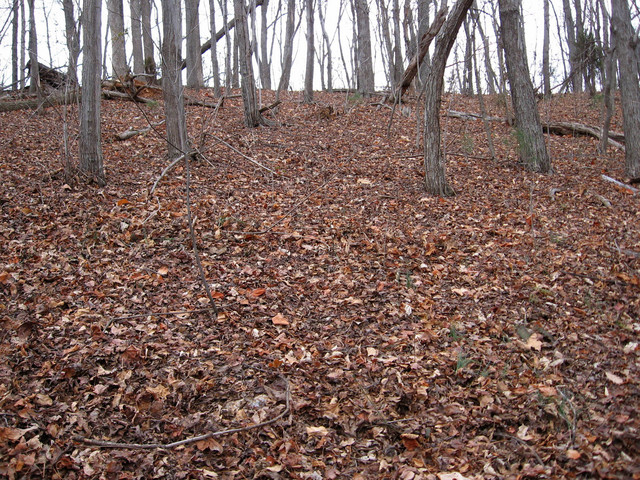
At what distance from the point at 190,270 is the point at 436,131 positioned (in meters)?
4.06

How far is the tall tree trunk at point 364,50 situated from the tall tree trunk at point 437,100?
6.84 meters

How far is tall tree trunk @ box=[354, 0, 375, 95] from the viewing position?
12.9m

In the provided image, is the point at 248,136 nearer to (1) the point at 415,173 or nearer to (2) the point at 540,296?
(1) the point at 415,173

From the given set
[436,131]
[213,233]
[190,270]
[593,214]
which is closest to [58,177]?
[213,233]

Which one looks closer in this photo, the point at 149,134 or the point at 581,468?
the point at 581,468

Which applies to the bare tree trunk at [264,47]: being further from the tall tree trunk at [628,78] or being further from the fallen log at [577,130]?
the tall tree trunk at [628,78]

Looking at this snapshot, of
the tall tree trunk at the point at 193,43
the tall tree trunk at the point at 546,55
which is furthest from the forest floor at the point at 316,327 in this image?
the tall tree trunk at the point at 546,55

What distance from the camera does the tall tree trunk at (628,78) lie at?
7.00 m

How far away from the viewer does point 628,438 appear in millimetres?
2652

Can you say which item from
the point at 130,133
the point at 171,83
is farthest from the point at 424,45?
the point at 130,133

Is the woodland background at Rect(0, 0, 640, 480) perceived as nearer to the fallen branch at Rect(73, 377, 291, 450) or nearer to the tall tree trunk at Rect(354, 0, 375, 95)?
the fallen branch at Rect(73, 377, 291, 450)

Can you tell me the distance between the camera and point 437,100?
6477 mm

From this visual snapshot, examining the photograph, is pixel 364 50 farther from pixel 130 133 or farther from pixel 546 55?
pixel 130 133

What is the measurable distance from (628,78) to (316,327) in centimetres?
663
